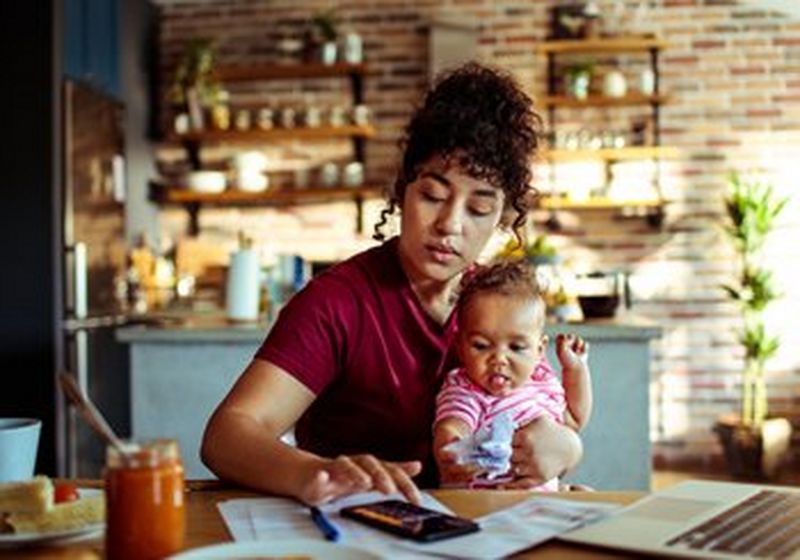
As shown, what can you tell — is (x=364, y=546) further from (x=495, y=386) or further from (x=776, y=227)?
(x=776, y=227)

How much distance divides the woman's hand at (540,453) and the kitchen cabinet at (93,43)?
3.78 m

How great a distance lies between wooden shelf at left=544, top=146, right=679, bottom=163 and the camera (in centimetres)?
581

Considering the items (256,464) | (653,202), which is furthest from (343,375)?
(653,202)

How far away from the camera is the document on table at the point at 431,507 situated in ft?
3.60

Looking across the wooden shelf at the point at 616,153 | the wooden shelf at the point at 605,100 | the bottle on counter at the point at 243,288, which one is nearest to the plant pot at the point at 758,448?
the wooden shelf at the point at 616,153

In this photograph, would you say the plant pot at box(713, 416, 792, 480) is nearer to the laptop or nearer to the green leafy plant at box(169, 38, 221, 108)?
the green leafy plant at box(169, 38, 221, 108)

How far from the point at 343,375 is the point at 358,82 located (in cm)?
474

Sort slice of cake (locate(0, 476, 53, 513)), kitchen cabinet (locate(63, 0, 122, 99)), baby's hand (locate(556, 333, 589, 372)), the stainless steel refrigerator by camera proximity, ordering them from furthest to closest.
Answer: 1. kitchen cabinet (locate(63, 0, 122, 99))
2. the stainless steel refrigerator
3. baby's hand (locate(556, 333, 589, 372))
4. slice of cake (locate(0, 476, 53, 513))

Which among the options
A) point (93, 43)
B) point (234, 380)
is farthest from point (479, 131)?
point (93, 43)

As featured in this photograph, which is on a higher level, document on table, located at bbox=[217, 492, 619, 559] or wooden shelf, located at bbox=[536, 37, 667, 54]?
wooden shelf, located at bbox=[536, 37, 667, 54]

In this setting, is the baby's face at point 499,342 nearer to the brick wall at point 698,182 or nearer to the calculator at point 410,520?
the calculator at point 410,520

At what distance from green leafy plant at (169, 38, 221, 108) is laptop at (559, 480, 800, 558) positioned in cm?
528

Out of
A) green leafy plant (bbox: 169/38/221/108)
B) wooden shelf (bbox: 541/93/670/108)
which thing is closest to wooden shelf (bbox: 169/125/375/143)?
green leafy plant (bbox: 169/38/221/108)

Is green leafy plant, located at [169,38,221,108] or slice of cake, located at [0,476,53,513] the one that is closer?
slice of cake, located at [0,476,53,513]
